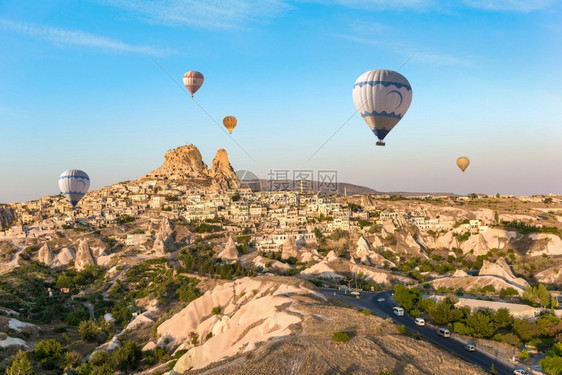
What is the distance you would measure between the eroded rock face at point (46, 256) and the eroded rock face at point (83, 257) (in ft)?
17.7

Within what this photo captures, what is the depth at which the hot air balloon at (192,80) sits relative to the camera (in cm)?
8238

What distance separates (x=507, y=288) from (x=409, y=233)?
36.2 metres

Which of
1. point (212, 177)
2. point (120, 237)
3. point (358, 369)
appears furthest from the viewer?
point (212, 177)

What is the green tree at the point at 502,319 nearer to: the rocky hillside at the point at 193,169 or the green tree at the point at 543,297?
the green tree at the point at 543,297

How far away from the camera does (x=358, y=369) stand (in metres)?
23.1

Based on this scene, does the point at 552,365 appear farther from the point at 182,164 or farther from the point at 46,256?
the point at 182,164

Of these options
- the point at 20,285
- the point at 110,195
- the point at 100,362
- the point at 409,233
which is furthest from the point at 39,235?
the point at 409,233

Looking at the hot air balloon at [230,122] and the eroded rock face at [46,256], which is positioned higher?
the hot air balloon at [230,122]

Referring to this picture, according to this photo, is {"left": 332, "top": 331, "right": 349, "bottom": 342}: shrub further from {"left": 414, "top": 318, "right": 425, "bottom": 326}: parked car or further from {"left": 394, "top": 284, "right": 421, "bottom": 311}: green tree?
{"left": 394, "top": 284, "right": 421, "bottom": 311}: green tree

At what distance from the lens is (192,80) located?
82.3 meters

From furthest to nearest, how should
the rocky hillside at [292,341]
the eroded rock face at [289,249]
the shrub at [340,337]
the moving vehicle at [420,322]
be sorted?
the eroded rock face at [289,249] < the moving vehicle at [420,322] < the shrub at [340,337] < the rocky hillside at [292,341]

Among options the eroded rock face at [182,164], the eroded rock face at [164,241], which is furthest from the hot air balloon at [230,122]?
the eroded rock face at [182,164]

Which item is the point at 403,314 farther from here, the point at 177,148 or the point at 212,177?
the point at 177,148

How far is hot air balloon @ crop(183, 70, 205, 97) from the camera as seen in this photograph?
270 ft
